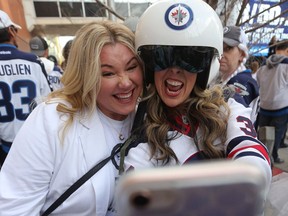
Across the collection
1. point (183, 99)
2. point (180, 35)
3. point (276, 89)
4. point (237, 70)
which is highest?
point (180, 35)

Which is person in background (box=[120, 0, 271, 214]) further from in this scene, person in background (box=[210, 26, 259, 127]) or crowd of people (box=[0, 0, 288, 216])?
person in background (box=[210, 26, 259, 127])

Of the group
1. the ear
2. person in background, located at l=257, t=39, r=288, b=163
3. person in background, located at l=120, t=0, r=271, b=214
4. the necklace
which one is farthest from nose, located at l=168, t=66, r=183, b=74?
person in background, located at l=257, t=39, r=288, b=163

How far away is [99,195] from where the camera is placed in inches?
47.3

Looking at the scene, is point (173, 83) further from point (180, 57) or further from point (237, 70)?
point (237, 70)

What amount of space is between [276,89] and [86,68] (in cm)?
368

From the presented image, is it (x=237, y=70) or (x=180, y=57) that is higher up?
(x=180, y=57)

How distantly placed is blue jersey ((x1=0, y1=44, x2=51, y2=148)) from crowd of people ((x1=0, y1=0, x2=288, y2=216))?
1.47 metres

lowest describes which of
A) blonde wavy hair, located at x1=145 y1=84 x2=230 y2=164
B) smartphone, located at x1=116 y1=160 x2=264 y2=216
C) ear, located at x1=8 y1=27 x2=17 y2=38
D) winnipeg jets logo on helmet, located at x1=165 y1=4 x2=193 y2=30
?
blonde wavy hair, located at x1=145 y1=84 x2=230 y2=164

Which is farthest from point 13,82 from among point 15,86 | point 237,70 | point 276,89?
point 276,89

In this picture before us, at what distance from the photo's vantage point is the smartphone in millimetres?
265

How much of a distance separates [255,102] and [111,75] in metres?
1.59

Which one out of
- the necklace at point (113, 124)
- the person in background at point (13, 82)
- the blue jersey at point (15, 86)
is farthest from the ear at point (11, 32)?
the necklace at point (113, 124)

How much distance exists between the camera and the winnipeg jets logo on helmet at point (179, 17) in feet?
3.92

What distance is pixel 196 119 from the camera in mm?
1355
